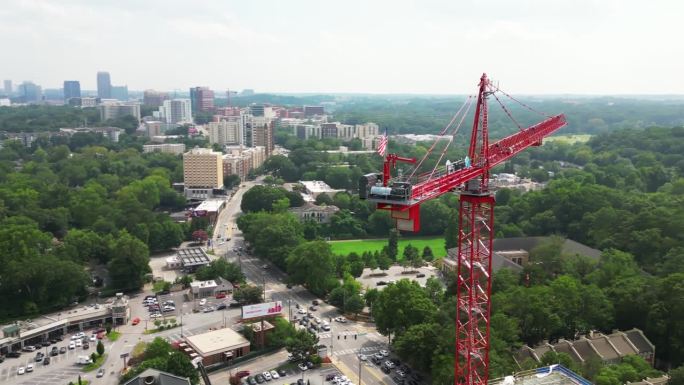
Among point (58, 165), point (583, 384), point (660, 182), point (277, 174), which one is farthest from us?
point (277, 174)

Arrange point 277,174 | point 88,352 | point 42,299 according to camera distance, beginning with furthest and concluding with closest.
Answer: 1. point 277,174
2. point 42,299
3. point 88,352

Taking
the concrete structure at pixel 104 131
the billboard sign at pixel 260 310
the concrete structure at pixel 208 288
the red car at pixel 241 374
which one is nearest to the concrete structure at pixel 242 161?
the concrete structure at pixel 104 131

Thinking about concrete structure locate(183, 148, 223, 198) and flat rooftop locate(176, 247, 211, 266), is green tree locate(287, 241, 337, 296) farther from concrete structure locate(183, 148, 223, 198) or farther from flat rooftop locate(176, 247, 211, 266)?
concrete structure locate(183, 148, 223, 198)

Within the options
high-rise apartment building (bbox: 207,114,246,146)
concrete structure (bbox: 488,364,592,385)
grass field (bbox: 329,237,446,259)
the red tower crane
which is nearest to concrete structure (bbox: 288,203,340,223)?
grass field (bbox: 329,237,446,259)

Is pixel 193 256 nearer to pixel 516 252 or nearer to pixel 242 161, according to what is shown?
pixel 516 252

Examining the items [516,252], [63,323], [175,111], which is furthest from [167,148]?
[516,252]

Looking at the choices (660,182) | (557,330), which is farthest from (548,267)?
(660,182)

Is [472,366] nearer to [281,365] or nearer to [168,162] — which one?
[281,365]

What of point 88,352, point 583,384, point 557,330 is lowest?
point 88,352

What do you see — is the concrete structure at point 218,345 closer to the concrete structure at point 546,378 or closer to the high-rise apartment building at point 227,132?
the concrete structure at point 546,378
